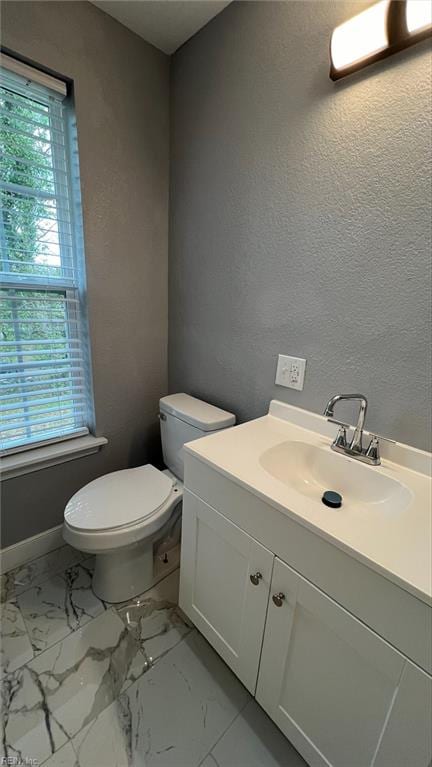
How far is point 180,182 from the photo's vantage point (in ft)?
4.97

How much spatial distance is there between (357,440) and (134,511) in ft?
2.79

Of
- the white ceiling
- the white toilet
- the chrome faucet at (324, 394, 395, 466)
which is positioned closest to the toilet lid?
the white toilet

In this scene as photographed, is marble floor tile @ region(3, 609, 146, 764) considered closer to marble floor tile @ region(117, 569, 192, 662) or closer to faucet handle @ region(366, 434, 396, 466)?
marble floor tile @ region(117, 569, 192, 662)

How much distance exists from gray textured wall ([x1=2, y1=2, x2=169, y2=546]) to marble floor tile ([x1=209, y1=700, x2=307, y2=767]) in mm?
1115

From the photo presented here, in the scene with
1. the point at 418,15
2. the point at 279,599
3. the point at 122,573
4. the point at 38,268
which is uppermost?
the point at 418,15

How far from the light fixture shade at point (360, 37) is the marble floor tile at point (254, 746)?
76.9 inches

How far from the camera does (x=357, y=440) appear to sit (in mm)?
970

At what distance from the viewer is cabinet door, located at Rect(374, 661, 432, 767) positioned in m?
0.57

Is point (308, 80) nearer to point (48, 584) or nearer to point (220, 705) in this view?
point (220, 705)

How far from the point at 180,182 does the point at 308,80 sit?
2.28ft

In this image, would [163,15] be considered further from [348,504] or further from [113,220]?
[348,504]

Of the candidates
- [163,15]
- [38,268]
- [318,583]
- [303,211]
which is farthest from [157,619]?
[163,15]

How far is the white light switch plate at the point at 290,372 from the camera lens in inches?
45.5

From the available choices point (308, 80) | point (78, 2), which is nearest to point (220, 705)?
point (308, 80)
